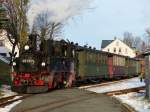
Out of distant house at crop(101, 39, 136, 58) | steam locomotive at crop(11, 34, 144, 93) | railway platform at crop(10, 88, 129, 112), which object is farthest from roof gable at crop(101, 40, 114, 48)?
railway platform at crop(10, 88, 129, 112)

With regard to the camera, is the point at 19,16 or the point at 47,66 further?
the point at 19,16

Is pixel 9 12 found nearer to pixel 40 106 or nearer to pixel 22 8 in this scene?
pixel 22 8

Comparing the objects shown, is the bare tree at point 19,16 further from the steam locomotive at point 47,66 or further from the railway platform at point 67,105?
the railway platform at point 67,105

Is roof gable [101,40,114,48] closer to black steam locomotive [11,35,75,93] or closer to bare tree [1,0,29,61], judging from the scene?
bare tree [1,0,29,61]

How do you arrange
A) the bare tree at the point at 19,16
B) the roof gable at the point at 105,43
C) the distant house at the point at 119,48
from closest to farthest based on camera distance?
the bare tree at the point at 19,16 → the distant house at the point at 119,48 → the roof gable at the point at 105,43

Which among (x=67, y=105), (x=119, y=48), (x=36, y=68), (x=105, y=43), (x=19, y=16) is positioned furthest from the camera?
(x=105, y=43)

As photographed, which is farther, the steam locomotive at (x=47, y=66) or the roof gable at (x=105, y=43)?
the roof gable at (x=105, y=43)

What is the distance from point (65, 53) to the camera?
91.7 ft

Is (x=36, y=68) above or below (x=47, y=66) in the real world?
below

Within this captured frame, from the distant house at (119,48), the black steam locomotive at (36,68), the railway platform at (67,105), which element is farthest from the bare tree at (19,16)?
the distant house at (119,48)

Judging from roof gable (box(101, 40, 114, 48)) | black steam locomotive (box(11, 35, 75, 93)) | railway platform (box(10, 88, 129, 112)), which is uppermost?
roof gable (box(101, 40, 114, 48))

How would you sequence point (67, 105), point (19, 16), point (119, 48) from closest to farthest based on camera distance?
point (67, 105) < point (19, 16) < point (119, 48)

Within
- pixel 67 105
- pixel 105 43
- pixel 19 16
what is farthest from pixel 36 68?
pixel 105 43

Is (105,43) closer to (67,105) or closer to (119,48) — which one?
(119,48)
